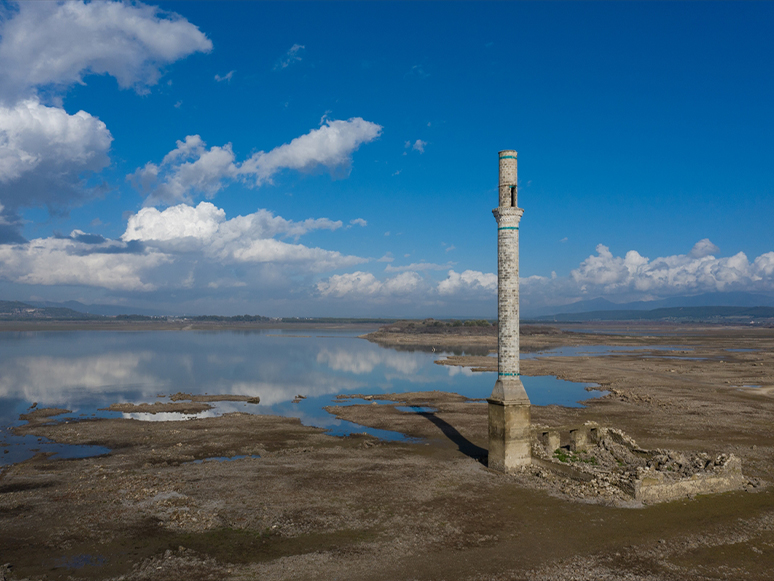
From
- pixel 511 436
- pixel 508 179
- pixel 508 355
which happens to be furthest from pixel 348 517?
pixel 508 179

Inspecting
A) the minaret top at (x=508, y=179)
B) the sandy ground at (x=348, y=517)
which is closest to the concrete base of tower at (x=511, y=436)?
the sandy ground at (x=348, y=517)

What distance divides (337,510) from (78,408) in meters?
29.9

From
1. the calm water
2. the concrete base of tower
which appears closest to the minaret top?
the concrete base of tower

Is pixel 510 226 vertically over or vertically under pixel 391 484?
over

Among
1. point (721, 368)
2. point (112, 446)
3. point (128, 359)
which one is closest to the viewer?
point (112, 446)

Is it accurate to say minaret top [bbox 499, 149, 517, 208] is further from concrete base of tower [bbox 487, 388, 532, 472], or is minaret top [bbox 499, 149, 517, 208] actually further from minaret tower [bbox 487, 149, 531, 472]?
concrete base of tower [bbox 487, 388, 532, 472]

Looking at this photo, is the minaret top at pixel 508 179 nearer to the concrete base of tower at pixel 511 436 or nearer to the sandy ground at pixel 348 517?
the concrete base of tower at pixel 511 436

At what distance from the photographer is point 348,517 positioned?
15414 millimetres

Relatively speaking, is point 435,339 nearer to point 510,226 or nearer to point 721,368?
point 721,368

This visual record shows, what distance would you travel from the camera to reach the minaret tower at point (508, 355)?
19.8m

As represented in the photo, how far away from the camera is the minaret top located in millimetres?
20969

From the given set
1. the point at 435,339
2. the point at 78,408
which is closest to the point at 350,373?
the point at 78,408

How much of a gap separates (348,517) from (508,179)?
14068mm

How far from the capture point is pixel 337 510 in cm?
1598
